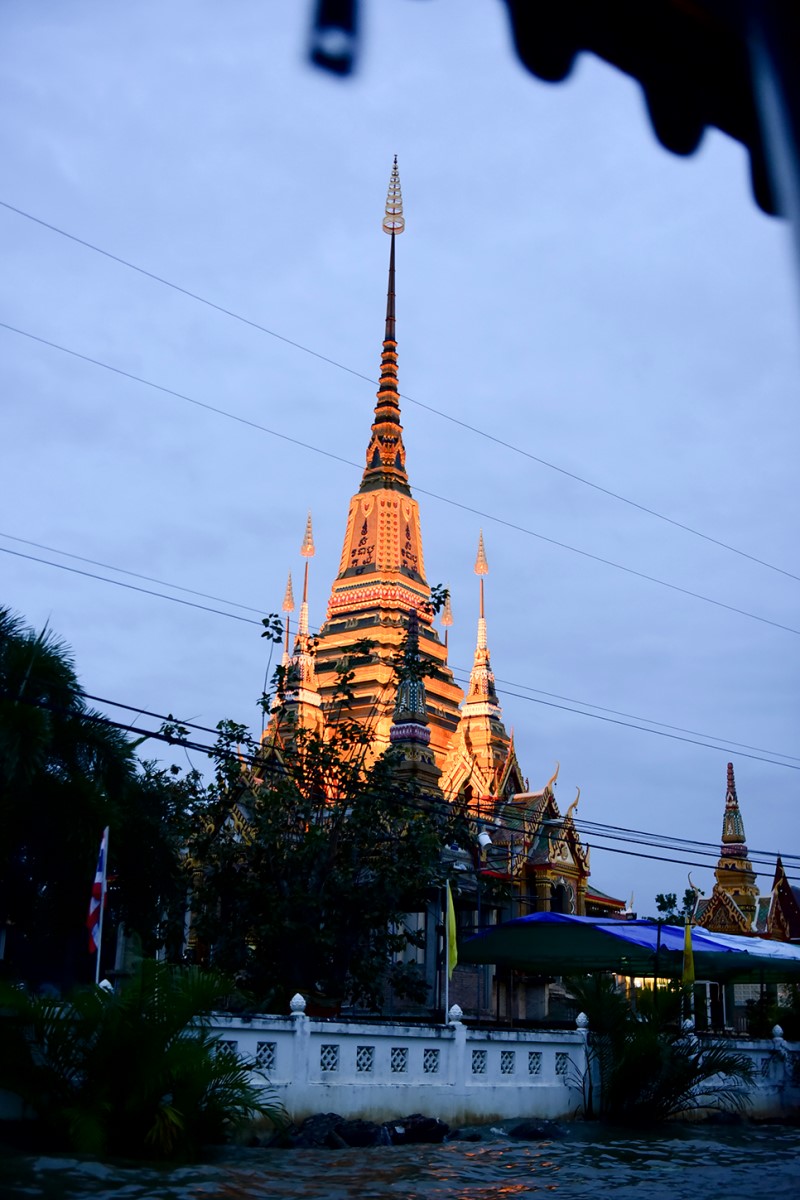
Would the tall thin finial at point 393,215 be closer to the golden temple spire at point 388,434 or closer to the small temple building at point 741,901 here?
the golden temple spire at point 388,434

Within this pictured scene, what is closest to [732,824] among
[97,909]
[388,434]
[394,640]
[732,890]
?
[732,890]

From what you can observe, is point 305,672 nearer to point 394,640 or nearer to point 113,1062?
point 394,640

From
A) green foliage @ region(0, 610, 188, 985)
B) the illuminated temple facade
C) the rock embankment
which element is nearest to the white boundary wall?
the rock embankment

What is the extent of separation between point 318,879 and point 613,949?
17.6 feet

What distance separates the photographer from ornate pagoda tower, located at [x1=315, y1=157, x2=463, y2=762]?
55.0 meters

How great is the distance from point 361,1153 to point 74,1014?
4.34 meters

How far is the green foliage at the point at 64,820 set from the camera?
65.8 feet

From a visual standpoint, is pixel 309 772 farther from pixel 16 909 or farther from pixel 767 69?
pixel 767 69

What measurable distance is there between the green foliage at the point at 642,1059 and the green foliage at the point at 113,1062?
8983 mm

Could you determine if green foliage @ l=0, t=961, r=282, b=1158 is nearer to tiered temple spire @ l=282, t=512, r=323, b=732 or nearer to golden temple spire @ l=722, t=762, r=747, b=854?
tiered temple spire @ l=282, t=512, r=323, b=732

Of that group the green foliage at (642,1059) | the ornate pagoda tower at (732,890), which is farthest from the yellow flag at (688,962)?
the ornate pagoda tower at (732,890)

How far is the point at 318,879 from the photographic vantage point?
2267cm

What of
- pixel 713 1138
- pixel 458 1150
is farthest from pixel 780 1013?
pixel 458 1150

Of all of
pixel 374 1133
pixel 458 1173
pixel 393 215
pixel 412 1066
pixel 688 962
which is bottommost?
pixel 458 1173
